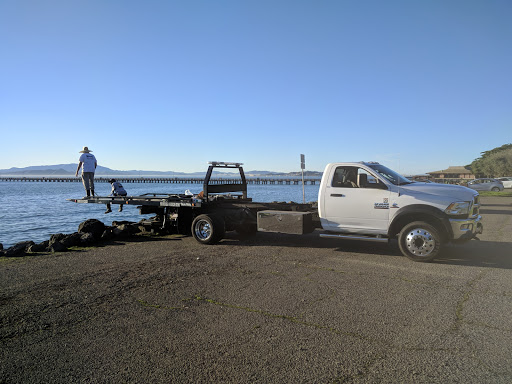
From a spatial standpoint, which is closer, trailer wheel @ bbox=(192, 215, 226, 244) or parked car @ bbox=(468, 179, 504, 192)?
trailer wheel @ bbox=(192, 215, 226, 244)

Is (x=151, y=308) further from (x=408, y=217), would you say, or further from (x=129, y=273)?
(x=408, y=217)

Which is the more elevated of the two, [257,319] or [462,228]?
[462,228]

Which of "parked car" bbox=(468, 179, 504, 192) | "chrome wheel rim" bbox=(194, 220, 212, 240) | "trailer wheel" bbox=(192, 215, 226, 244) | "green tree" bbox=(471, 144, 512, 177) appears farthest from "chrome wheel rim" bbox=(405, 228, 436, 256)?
"green tree" bbox=(471, 144, 512, 177)

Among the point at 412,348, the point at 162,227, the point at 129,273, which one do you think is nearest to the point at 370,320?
the point at 412,348

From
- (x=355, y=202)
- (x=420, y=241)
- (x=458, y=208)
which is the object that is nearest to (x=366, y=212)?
(x=355, y=202)

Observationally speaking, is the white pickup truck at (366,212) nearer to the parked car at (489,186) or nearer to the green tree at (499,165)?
the parked car at (489,186)

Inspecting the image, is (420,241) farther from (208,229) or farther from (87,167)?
(87,167)

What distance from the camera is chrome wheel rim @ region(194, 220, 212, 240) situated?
1109cm

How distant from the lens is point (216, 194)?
1325 centimetres

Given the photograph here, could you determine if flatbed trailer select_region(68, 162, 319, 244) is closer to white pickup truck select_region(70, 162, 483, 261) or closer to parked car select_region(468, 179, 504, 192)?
white pickup truck select_region(70, 162, 483, 261)

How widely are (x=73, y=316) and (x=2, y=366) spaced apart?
1.41m

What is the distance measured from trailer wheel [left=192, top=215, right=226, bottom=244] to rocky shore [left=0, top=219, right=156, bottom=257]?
9.46 feet

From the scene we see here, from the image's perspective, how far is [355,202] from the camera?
9398mm

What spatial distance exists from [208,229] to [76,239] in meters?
3.74
